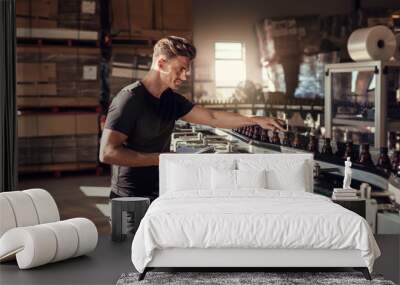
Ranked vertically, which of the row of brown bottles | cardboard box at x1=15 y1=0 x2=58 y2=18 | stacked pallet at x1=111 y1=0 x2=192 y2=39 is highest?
cardboard box at x1=15 y1=0 x2=58 y2=18

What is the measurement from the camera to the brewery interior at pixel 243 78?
6.43m

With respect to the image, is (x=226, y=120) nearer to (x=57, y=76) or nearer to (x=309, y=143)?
(x=309, y=143)

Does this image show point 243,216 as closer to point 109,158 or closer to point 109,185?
point 109,158

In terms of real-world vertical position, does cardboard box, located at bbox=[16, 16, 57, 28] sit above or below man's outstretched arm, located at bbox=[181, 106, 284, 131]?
above

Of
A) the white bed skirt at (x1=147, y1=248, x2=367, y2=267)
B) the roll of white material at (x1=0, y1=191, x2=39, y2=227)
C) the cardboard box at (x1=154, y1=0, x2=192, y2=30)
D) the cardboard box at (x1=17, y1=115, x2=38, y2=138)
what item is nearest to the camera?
the white bed skirt at (x1=147, y1=248, x2=367, y2=267)

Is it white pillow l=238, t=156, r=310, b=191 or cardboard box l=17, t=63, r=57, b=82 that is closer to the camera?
white pillow l=238, t=156, r=310, b=191

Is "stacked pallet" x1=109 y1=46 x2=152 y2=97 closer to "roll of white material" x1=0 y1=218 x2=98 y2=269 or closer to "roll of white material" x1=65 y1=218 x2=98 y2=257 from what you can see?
"roll of white material" x1=65 y1=218 x2=98 y2=257

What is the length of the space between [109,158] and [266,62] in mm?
1651

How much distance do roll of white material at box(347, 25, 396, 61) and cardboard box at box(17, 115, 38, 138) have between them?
3947 millimetres

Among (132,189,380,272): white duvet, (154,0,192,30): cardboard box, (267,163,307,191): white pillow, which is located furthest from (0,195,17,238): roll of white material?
(154,0,192,30): cardboard box

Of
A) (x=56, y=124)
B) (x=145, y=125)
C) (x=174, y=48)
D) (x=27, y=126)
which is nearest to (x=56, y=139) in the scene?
(x=56, y=124)

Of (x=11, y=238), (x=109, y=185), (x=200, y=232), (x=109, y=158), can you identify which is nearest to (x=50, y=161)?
(x=109, y=185)

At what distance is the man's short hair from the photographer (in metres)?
6.80

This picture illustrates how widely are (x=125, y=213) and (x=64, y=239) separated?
35.3 inches
